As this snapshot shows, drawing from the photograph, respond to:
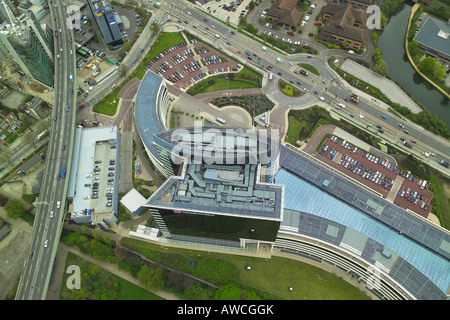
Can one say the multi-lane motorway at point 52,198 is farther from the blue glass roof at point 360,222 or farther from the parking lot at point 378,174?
the parking lot at point 378,174

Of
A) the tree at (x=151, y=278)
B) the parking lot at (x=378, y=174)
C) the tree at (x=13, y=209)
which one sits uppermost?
the parking lot at (x=378, y=174)

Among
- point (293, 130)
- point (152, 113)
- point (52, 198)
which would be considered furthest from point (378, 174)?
point (52, 198)

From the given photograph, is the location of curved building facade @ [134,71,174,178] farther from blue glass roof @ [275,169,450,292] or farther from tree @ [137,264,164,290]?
blue glass roof @ [275,169,450,292]

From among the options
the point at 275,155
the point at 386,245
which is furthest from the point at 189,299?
the point at 386,245

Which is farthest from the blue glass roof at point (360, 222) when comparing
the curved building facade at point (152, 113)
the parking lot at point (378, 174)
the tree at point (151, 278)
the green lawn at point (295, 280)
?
the tree at point (151, 278)

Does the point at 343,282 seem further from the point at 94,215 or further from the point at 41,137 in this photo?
the point at 41,137

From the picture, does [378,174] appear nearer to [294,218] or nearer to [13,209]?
[294,218]

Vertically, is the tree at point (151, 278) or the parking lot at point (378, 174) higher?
the parking lot at point (378, 174)
